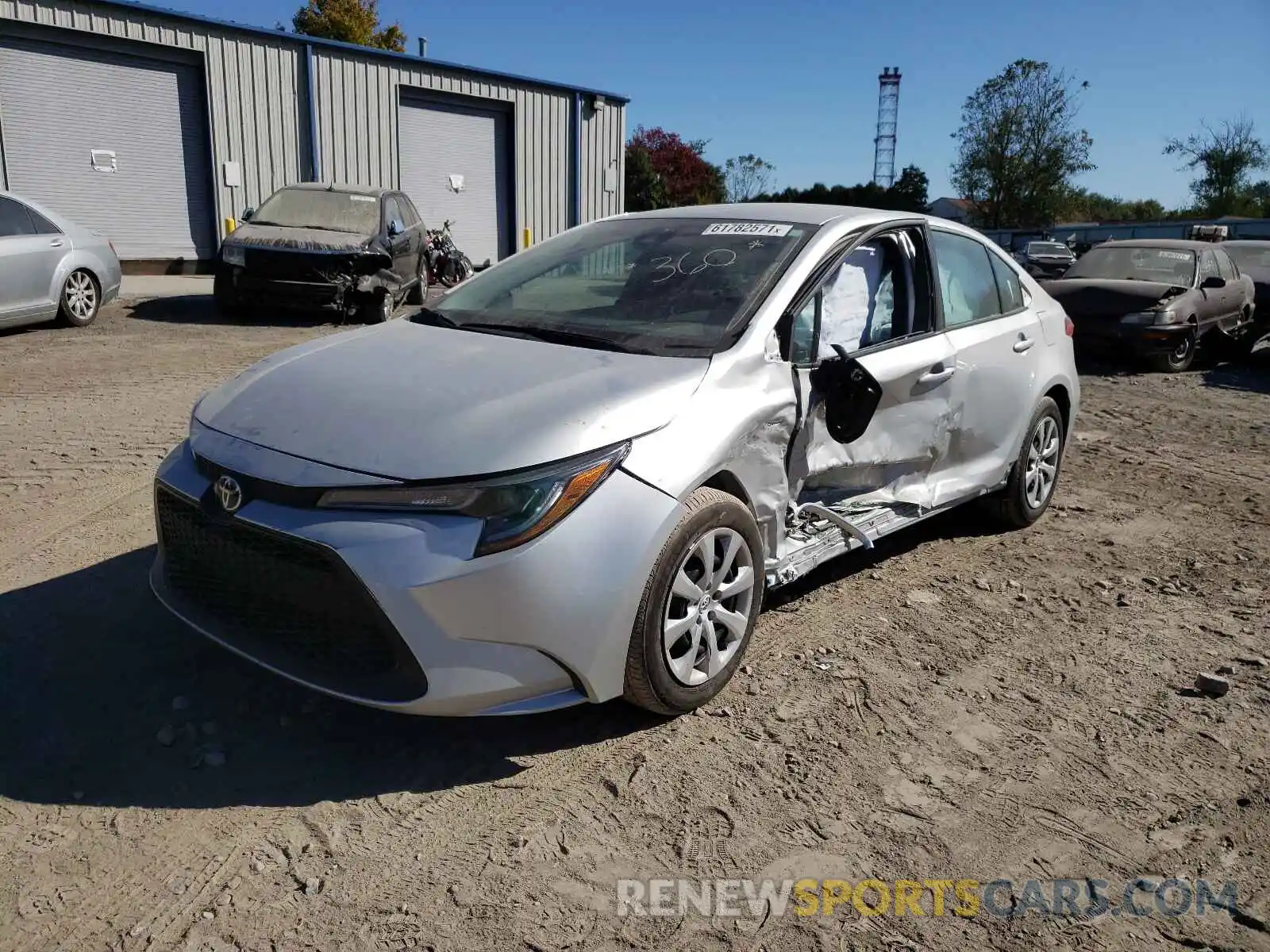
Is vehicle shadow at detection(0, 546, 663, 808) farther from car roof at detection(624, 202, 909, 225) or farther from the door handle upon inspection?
car roof at detection(624, 202, 909, 225)

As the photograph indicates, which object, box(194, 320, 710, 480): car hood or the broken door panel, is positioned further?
the broken door panel

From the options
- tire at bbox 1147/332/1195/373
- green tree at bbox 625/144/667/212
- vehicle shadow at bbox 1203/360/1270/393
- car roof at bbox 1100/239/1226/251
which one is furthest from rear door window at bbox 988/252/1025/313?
green tree at bbox 625/144/667/212

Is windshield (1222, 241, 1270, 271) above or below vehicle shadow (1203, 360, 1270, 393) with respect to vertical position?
above

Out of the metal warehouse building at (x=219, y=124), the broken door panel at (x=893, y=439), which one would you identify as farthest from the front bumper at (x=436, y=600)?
the metal warehouse building at (x=219, y=124)

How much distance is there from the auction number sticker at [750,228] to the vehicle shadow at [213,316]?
8.34 metres

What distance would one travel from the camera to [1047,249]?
116ft

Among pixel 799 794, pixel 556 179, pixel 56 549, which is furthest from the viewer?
pixel 556 179

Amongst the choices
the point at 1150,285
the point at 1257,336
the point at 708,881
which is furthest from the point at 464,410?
the point at 1257,336

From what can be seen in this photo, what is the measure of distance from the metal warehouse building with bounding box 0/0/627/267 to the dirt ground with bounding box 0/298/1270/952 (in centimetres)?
1415

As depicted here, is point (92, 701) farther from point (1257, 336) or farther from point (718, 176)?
point (718, 176)

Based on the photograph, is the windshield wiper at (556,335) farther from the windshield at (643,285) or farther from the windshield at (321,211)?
the windshield at (321,211)

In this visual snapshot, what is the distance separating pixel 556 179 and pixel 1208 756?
72.8 feet

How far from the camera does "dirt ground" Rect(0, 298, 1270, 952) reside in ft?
8.03

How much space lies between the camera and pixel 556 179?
935 inches
